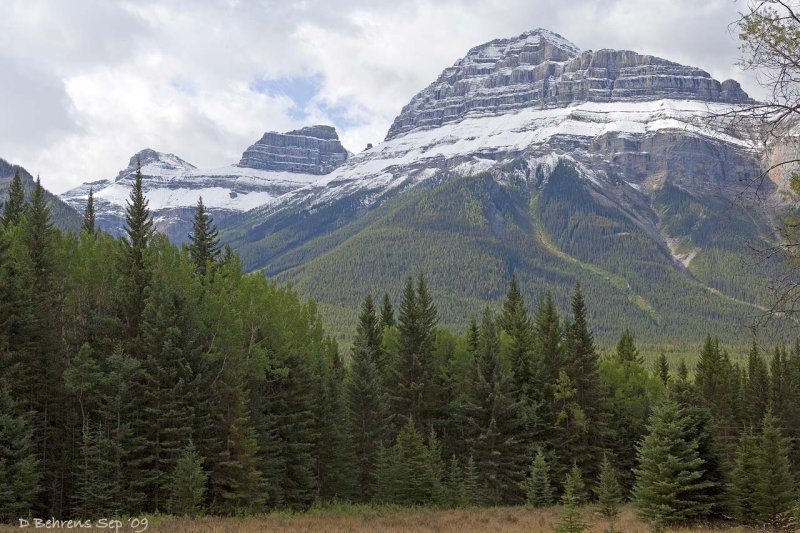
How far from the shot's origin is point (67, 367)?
34.9 meters

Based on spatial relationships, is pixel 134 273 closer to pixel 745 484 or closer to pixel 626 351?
pixel 745 484

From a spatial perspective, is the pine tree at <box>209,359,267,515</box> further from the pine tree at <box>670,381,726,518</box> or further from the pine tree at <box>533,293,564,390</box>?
the pine tree at <box>533,293,564,390</box>

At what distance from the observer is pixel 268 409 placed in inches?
1724

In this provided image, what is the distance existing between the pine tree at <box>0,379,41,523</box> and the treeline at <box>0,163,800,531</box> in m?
0.10

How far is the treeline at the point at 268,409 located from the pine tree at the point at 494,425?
163 mm

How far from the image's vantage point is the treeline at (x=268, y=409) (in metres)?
28.8

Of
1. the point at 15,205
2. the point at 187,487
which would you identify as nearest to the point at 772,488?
the point at 187,487

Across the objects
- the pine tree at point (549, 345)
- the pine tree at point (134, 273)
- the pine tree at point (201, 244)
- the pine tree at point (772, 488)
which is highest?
the pine tree at point (201, 244)

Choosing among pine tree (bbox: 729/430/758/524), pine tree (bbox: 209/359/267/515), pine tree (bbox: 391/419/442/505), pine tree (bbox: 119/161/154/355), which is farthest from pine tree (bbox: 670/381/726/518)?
pine tree (bbox: 119/161/154/355)

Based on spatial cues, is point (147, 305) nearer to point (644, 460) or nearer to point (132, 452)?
point (132, 452)

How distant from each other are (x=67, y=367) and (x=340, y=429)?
18.4 metres

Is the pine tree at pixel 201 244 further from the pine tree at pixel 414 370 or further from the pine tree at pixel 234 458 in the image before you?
the pine tree at pixel 234 458

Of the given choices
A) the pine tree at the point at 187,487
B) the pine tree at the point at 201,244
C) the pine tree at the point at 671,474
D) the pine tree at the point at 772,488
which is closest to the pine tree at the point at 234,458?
the pine tree at the point at 187,487

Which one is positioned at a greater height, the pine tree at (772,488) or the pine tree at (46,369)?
the pine tree at (46,369)
